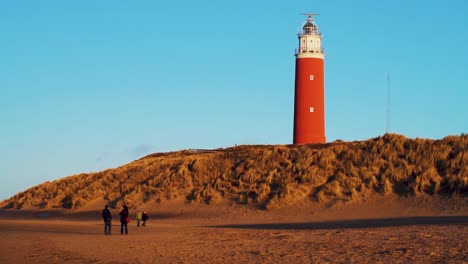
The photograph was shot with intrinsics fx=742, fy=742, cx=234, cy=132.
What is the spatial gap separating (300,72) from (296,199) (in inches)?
670

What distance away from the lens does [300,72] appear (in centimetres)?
4875

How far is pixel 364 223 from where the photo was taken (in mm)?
26859

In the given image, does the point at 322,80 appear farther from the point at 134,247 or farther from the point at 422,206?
the point at 134,247

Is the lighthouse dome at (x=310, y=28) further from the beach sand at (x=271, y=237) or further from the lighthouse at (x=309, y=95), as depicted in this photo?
the beach sand at (x=271, y=237)

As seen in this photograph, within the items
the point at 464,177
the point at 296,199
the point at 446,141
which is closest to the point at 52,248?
the point at 296,199

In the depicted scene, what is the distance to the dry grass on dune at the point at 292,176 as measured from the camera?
1277 inches

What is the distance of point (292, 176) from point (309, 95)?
42.7ft

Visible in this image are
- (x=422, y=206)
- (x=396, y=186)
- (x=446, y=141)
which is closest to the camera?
(x=422, y=206)

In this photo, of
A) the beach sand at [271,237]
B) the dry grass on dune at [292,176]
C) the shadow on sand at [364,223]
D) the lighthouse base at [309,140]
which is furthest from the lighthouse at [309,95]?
the shadow on sand at [364,223]

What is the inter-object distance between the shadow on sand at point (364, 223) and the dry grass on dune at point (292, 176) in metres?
4.00

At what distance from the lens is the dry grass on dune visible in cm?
3244

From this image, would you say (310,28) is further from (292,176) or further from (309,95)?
(292,176)

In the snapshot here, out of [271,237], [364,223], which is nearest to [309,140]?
[364,223]

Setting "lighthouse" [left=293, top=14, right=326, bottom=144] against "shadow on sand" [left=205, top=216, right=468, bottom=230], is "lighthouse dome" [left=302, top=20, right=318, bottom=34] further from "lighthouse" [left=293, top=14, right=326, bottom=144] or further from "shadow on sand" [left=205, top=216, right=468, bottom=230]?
"shadow on sand" [left=205, top=216, right=468, bottom=230]
